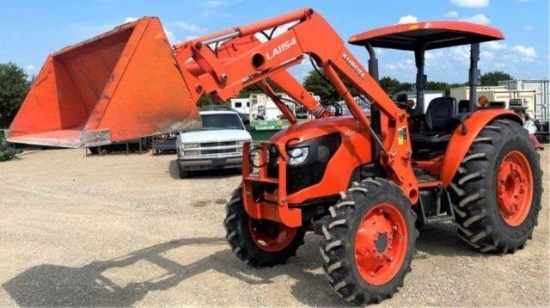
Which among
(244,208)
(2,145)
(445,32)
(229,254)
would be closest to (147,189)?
(229,254)

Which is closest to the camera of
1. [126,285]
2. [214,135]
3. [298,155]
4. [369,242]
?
[369,242]

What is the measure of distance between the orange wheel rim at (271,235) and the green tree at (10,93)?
31.2m

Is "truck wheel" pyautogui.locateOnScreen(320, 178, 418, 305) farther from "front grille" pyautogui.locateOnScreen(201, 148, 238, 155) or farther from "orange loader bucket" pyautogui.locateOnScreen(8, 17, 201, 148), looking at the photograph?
"front grille" pyautogui.locateOnScreen(201, 148, 238, 155)

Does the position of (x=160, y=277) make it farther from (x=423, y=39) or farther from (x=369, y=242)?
(x=423, y=39)

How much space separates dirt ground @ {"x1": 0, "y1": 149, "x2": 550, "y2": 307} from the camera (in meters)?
5.20

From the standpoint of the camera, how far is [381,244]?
16.8 ft

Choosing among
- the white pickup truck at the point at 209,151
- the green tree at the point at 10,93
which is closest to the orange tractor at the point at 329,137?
the white pickup truck at the point at 209,151

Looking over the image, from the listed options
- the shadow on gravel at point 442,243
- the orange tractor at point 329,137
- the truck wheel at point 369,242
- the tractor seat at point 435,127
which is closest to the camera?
the orange tractor at point 329,137

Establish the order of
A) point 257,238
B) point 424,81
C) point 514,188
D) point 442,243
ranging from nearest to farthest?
1. point 257,238
2. point 514,188
3. point 442,243
4. point 424,81

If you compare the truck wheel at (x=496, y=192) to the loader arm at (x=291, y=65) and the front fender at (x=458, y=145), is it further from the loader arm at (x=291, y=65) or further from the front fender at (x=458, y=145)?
the loader arm at (x=291, y=65)

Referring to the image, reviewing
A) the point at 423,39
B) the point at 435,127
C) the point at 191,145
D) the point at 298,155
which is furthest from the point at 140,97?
the point at 191,145

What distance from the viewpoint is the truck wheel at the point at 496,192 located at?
19.4 ft

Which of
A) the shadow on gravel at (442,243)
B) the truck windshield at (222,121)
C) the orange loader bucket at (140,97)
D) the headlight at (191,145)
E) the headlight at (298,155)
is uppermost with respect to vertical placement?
the orange loader bucket at (140,97)

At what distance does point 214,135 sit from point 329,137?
28.7 feet
